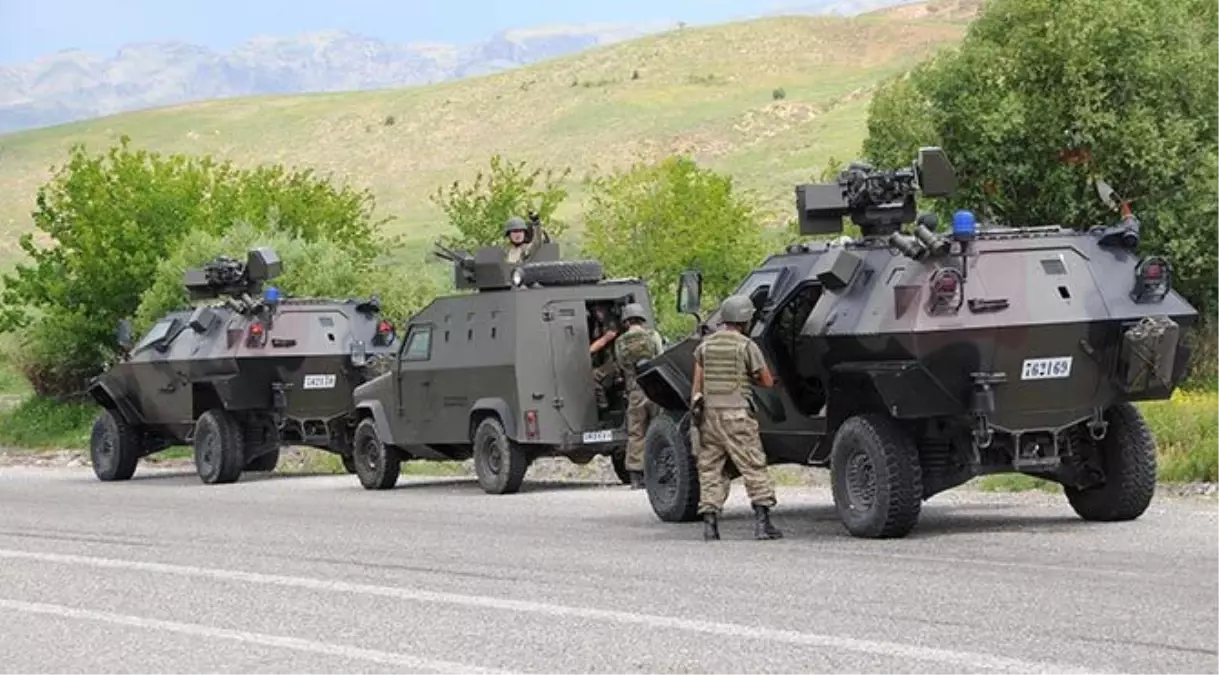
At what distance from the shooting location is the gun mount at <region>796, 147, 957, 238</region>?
16750 millimetres

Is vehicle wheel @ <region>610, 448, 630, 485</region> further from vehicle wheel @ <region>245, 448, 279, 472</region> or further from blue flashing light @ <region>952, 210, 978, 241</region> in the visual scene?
blue flashing light @ <region>952, 210, 978, 241</region>

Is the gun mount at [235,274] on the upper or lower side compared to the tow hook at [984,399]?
upper

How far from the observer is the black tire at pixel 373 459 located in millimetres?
24781

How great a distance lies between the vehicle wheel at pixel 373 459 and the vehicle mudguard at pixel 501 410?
6.01ft

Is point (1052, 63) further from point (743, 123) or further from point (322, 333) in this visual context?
point (743, 123)

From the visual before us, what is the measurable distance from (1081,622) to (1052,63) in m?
42.1

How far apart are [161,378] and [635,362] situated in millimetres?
9136

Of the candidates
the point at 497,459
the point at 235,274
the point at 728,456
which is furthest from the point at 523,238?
the point at 728,456

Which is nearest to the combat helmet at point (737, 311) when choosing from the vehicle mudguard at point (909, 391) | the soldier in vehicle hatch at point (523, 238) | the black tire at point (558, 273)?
the vehicle mudguard at point (909, 391)

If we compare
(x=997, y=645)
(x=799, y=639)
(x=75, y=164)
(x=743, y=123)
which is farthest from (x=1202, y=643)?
(x=743, y=123)

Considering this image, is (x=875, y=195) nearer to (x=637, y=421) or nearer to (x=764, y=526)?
(x=764, y=526)

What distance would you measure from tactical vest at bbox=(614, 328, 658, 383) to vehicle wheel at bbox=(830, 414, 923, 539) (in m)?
6.19

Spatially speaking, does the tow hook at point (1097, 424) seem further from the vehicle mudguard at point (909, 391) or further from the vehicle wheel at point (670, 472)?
the vehicle wheel at point (670, 472)

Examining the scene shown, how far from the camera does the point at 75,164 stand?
49.2 metres
